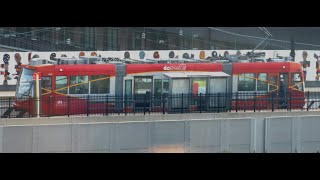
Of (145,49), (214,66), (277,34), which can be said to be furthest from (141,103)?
(277,34)

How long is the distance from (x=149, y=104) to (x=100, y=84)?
2544 millimetres

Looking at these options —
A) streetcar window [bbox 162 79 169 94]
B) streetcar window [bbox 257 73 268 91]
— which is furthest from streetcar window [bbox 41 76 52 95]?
streetcar window [bbox 257 73 268 91]

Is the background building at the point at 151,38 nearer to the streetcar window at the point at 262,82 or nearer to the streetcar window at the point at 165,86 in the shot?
the streetcar window at the point at 262,82

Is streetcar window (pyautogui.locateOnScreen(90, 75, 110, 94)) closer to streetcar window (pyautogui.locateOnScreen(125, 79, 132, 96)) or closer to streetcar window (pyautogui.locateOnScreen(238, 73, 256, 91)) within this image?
streetcar window (pyautogui.locateOnScreen(125, 79, 132, 96))

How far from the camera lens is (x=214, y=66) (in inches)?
1484

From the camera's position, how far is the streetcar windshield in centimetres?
3500

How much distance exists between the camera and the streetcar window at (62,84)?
35.1m

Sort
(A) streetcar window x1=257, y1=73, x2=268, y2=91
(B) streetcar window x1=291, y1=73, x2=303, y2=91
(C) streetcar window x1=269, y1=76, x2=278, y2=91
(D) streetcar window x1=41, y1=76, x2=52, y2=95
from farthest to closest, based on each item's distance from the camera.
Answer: (B) streetcar window x1=291, y1=73, x2=303, y2=91, (C) streetcar window x1=269, y1=76, x2=278, y2=91, (A) streetcar window x1=257, y1=73, x2=268, y2=91, (D) streetcar window x1=41, y1=76, x2=52, y2=95

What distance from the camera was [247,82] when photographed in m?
37.9

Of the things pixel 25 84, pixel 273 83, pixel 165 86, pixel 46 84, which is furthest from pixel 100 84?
pixel 273 83

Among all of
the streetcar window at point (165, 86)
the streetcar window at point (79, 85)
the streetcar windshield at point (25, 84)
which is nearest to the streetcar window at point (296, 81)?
the streetcar window at point (165, 86)

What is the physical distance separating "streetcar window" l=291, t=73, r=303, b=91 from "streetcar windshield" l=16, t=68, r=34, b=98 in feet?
41.3

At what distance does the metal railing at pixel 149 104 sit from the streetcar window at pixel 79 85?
330 millimetres

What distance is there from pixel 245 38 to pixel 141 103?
20348mm
